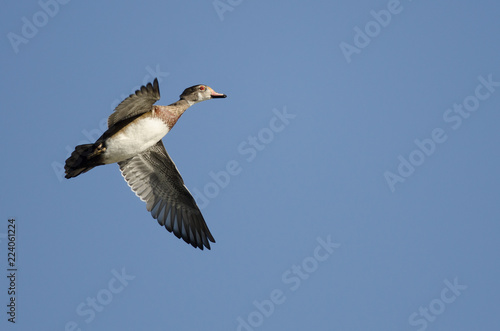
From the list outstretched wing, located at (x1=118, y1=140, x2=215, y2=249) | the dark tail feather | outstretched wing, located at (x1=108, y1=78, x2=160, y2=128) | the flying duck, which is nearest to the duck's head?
the flying duck

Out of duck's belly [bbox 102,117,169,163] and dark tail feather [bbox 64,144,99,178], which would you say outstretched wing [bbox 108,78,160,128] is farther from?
dark tail feather [bbox 64,144,99,178]

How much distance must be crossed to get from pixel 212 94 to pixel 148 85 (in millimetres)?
2121

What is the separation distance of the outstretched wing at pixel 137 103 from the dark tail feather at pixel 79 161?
742 mm

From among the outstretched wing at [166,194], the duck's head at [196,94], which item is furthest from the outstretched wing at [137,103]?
the outstretched wing at [166,194]

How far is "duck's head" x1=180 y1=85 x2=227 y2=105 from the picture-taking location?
47.5 ft

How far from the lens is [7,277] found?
47.1 feet

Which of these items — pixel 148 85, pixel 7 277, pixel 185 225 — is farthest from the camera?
pixel 185 225

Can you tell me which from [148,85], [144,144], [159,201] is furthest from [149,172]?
[148,85]

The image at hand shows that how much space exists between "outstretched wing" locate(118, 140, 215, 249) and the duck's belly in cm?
196

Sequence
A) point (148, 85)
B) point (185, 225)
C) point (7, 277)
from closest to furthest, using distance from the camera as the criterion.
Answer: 1. point (148, 85)
2. point (7, 277)
3. point (185, 225)

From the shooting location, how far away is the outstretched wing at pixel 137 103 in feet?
42.6

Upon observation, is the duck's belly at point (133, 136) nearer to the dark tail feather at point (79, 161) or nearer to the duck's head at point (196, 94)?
the dark tail feather at point (79, 161)

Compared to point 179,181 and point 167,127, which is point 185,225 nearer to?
point 179,181

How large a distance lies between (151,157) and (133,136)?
7.12 ft
